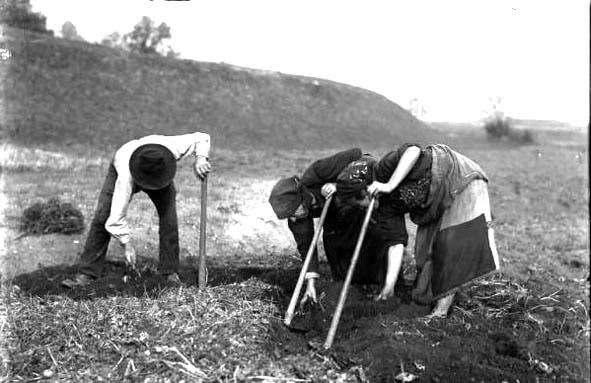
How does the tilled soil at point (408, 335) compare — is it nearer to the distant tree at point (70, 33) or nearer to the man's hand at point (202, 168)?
the man's hand at point (202, 168)

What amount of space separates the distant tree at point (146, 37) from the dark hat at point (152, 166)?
13181mm

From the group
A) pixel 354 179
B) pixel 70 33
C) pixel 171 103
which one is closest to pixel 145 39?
pixel 70 33

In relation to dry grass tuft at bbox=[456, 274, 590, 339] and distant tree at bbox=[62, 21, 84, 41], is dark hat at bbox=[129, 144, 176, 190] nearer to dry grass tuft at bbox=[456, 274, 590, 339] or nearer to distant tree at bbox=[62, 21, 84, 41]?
dry grass tuft at bbox=[456, 274, 590, 339]

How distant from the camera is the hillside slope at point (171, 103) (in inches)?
271

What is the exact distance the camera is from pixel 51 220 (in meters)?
6.16

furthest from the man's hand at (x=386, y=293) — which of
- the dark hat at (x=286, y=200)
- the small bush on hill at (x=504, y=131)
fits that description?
the small bush on hill at (x=504, y=131)

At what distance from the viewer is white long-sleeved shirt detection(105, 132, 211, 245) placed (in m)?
4.67

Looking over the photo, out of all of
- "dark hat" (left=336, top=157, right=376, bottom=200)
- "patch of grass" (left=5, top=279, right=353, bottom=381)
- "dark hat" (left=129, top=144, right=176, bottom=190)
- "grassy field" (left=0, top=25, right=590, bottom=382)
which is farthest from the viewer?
"dark hat" (left=129, top=144, right=176, bottom=190)

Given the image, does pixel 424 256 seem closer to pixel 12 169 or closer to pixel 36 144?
pixel 12 169

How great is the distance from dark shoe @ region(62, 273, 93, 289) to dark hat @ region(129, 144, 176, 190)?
2.76ft

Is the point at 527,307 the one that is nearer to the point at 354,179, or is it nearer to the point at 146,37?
the point at 354,179

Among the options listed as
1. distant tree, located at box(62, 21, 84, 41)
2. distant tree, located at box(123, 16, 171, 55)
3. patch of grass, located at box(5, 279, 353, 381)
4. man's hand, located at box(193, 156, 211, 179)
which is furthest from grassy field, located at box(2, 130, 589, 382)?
distant tree, located at box(62, 21, 84, 41)

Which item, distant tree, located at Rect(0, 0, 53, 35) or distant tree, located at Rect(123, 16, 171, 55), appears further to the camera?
distant tree, located at Rect(123, 16, 171, 55)

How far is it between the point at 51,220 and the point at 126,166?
1965mm
